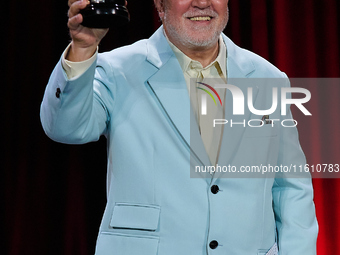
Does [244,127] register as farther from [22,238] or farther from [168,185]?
[22,238]

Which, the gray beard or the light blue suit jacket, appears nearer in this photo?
the light blue suit jacket

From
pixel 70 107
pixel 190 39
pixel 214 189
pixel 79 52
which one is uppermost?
pixel 190 39

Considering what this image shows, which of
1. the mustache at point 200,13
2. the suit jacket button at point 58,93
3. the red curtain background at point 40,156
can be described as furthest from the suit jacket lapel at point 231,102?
the red curtain background at point 40,156

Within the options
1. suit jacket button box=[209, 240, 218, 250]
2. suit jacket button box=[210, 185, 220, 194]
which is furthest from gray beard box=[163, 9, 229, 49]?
suit jacket button box=[209, 240, 218, 250]

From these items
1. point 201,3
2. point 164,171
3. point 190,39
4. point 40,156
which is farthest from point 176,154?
point 40,156

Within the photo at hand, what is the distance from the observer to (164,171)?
1.29m

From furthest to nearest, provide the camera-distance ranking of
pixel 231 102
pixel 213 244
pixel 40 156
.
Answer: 1. pixel 40 156
2. pixel 231 102
3. pixel 213 244

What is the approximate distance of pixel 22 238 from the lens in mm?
2557

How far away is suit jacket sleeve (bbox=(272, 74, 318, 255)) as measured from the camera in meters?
1.42

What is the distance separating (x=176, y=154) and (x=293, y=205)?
409 mm

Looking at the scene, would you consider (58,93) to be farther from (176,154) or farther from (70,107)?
(176,154)

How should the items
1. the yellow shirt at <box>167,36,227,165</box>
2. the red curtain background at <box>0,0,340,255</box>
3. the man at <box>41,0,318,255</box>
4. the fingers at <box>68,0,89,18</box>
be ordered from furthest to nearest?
the red curtain background at <box>0,0,340,255</box>
the yellow shirt at <box>167,36,227,165</box>
the man at <box>41,0,318,255</box>
the fingers at <box>68,0,89,18</box>

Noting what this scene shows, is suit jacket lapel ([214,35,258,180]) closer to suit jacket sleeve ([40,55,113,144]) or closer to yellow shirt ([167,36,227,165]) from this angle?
yellow shirt ([167,36,227,165])

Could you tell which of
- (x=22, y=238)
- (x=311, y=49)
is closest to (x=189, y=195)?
(x=22, y=238)
